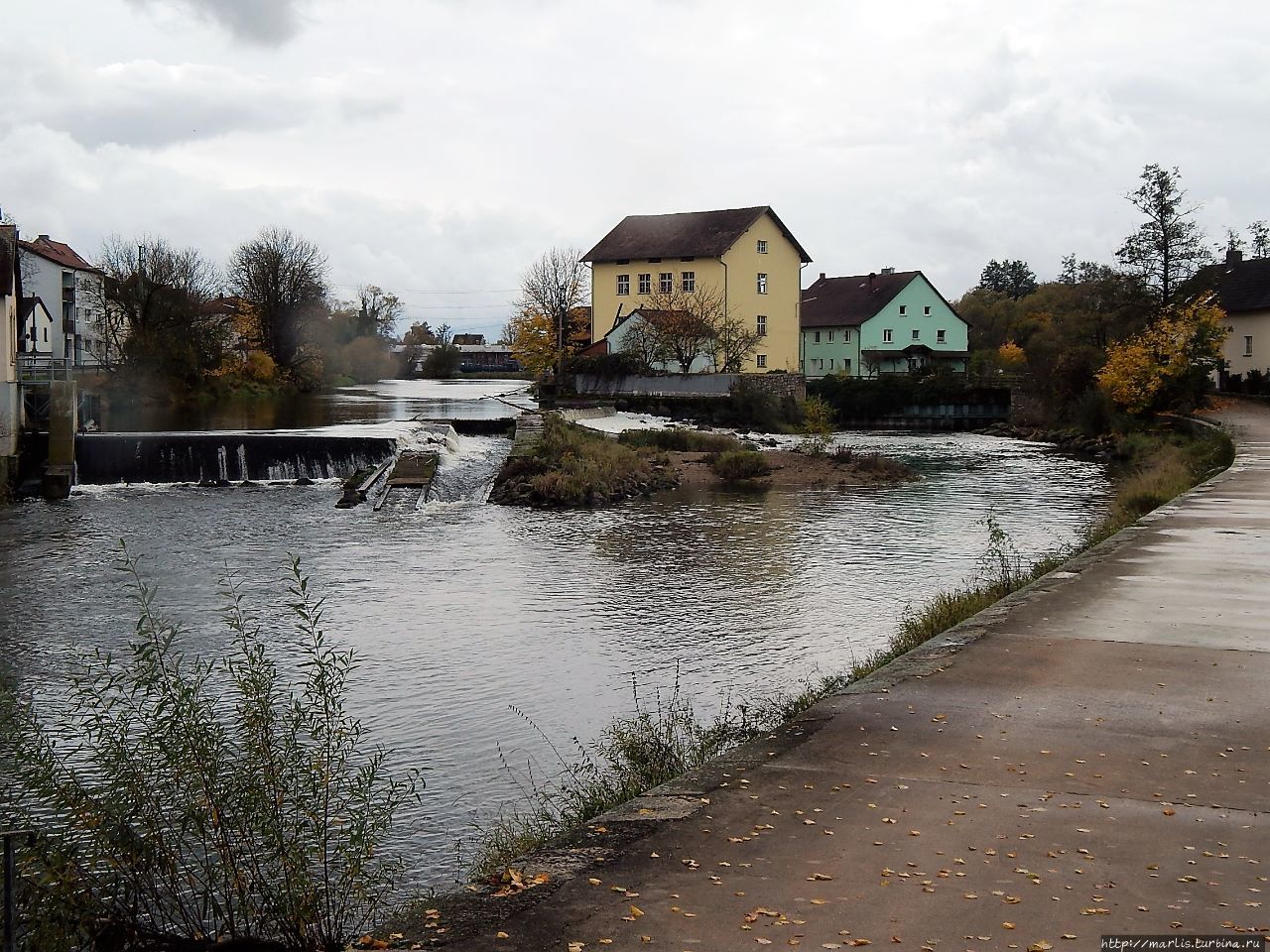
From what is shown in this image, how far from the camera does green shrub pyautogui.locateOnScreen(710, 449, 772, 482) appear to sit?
112 feet

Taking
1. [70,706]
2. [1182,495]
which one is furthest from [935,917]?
[1182,495]

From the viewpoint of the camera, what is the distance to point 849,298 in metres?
84.2

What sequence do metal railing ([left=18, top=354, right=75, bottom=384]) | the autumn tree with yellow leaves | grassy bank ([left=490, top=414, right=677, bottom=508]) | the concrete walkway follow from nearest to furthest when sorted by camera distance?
the concrete walkway, grassy bank ([left=490, top=414, right=677, bottom=508]), metal railing ([left=18, top=354, right=75, bottom=384]), the autumn tree with yellow leaves

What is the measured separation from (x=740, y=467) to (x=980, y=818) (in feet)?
93.3

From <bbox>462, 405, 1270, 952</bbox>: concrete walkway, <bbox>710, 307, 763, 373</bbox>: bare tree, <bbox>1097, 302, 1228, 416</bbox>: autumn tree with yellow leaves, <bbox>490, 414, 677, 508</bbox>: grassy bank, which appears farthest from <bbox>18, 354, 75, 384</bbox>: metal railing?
<bbox>710, 307, 763, 373</bbox>: bare tree

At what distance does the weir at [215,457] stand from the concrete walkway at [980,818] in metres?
24.7

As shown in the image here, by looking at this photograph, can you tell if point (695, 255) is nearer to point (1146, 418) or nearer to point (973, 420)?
point (973, 420)

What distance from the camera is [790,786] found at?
6.54 metres

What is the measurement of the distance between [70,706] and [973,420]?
55.2 m

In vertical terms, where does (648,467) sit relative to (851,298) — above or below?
below

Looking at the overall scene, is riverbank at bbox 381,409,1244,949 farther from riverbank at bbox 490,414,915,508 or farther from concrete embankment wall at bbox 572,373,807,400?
concrete embankment wall at bbox 572,373,807,400

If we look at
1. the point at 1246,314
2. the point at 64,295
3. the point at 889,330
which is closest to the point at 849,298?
the point at 889,330

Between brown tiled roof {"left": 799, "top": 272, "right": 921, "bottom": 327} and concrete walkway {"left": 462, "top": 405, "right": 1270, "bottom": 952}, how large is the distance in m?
71.1

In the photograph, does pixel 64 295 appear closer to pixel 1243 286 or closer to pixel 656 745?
pixel 1243 286
